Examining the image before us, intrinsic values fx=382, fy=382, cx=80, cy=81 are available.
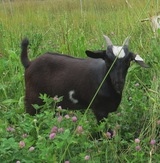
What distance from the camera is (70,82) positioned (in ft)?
9.12

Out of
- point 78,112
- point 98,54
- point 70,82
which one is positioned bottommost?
point 78,112

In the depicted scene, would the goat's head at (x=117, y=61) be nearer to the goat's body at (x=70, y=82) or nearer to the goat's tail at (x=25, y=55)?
the goat's body at (x=70, y=82)

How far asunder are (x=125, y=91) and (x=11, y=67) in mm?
1323

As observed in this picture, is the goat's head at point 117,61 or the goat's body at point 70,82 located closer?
the goat's head at point 117,61

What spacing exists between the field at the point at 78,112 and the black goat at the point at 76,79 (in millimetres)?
95

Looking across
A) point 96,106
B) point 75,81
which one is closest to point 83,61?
point 75,81

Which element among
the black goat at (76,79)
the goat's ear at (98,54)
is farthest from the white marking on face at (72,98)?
the goat's ear at (98,54)

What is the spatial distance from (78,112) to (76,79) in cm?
27

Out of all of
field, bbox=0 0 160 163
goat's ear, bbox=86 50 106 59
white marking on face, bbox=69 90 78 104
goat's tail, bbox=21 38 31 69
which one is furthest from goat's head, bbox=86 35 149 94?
goat's tail, bbox=21 38 31 69

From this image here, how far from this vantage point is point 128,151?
6.73 feet

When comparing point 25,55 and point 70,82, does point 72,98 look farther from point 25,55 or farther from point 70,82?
point 25,55

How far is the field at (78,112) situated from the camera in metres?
1.80

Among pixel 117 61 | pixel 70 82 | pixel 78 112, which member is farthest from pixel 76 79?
pixel 117 61

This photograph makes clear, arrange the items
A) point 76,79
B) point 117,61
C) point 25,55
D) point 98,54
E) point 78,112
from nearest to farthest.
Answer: point 117,61 → point 98,54 → point 76,79 → point 78,112 → point 25,55
